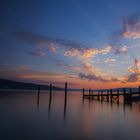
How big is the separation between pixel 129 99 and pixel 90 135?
24.2 metres

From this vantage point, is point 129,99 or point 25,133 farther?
point 129,99

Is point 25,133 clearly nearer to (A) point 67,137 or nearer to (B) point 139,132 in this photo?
(A) point 67,137

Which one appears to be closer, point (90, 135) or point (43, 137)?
point (43, 137)

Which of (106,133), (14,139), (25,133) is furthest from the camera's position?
(106,133)

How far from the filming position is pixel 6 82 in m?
168

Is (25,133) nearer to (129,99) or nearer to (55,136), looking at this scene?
(55,136)

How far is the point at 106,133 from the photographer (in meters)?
10.5

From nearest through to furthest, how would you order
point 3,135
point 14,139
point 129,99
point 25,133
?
point 14,139
point 3,135
point 25,133
point 129,99

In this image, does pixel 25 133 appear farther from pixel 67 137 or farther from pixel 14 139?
pixel 67 137

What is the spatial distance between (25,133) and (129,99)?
2634 centimetres

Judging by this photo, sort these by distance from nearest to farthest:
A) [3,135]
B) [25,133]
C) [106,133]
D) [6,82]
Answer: [3,135] → [25,133] → [106,133] → [6,82]

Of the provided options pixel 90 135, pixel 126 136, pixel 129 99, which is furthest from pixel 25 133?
pixel 129 99

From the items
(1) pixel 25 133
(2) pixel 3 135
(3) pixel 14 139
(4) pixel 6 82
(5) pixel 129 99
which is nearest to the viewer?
(3) pixel 14 139

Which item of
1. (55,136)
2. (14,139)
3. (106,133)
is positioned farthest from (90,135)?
(14,139)
